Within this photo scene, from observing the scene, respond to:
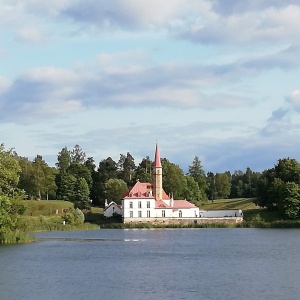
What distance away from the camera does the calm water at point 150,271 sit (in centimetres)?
3400

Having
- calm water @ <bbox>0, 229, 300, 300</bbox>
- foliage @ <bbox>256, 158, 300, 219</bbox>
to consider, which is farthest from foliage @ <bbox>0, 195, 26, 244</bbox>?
foliage @ <bbox>256, 158, 300, 219</bbox>

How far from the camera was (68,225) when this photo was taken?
329 ft

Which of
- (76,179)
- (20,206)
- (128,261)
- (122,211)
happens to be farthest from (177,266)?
(76,179)

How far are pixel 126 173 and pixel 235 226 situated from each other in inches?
2288

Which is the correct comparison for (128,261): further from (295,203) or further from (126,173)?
(126,173)

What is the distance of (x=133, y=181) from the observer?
156 meters

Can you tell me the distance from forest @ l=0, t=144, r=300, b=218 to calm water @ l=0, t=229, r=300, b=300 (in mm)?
31724

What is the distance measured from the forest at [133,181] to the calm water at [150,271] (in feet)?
104

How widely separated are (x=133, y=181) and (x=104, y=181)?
684cm

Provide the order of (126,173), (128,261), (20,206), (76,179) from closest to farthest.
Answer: (128,261) → (20,206) → (76,179) → (126,173)

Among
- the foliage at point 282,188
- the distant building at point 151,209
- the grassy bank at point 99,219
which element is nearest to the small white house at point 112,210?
the grassy bank at point 99,219

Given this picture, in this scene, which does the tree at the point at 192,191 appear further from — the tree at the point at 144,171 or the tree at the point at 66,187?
the tree at the point at 66,187

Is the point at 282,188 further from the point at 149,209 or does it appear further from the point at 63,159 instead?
the point at 63,159

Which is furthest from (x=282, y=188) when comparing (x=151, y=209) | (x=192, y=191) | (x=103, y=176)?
(x=103, y=176)
